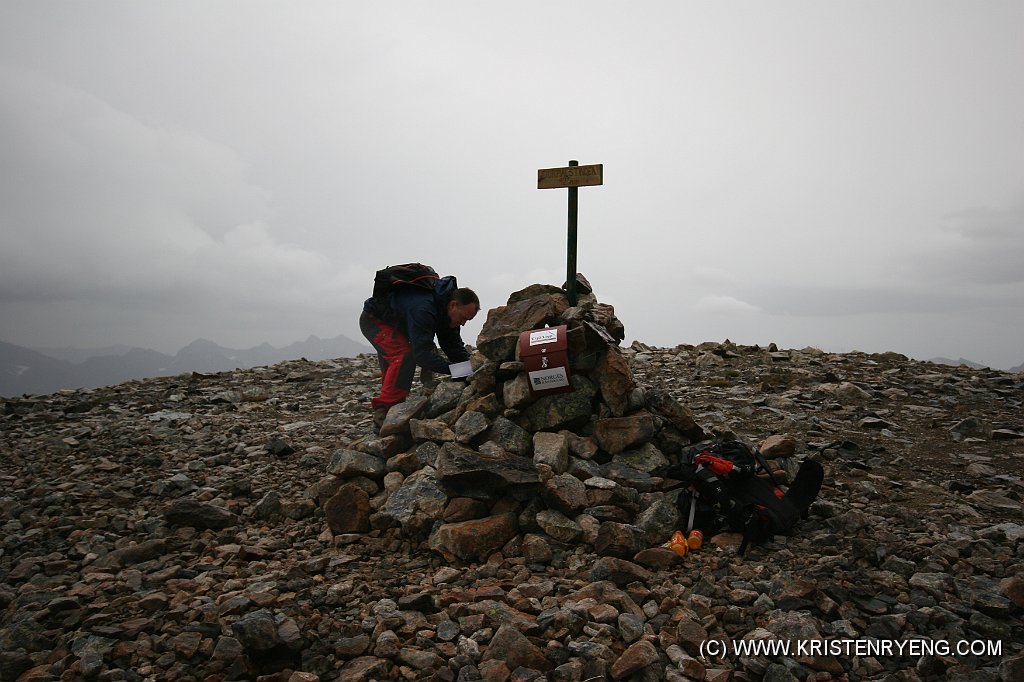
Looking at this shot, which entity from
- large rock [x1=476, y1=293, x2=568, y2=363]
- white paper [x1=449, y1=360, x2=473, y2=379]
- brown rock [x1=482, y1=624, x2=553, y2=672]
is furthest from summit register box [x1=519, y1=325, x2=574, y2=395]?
brown rock [x1=482, y1=624, x2=553, y2=672]

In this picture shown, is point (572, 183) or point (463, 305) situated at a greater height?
point (572, 183)

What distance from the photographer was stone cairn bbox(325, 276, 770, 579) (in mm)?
6164

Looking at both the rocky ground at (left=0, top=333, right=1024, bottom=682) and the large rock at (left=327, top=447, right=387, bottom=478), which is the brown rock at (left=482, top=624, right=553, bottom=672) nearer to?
the rocky ground at (left=0, top=333, right=1024, bottom=682)

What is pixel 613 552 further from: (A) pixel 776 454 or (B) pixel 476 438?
(A) pixel 776 454

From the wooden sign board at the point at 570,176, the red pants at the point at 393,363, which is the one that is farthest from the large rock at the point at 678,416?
the red pants at the point at 393,363

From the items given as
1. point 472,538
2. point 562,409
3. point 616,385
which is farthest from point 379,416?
point 616,385

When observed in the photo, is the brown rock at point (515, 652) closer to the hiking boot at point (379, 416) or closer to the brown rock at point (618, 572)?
the brown rock at point (618, 572)

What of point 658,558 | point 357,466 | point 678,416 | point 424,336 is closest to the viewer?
point 658,558

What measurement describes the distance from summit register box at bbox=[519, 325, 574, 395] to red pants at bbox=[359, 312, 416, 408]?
8.24 feet

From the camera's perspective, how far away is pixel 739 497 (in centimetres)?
634

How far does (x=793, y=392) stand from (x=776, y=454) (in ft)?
13.9

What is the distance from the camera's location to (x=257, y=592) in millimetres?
5469

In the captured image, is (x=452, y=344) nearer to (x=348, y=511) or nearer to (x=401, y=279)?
(x=401, y=279)

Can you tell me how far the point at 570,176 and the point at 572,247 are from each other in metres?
1.20
